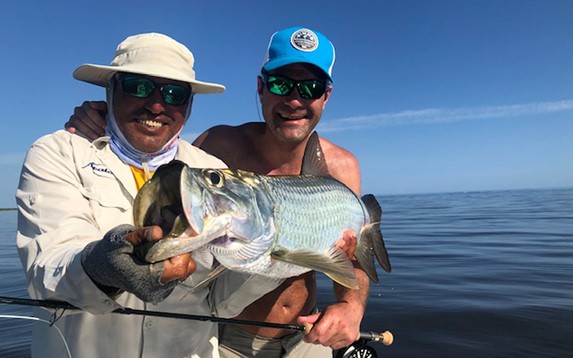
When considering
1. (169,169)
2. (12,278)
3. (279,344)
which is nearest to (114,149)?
(169,169)

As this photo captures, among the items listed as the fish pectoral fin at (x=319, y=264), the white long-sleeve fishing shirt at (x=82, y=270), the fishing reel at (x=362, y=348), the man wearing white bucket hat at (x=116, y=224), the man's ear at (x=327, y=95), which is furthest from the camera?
the man's ear at (x=327, y=95)

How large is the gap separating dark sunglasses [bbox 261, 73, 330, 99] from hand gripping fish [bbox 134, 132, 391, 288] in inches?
23.7

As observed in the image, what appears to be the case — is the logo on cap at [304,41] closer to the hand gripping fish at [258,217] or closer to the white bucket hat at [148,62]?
the hand gripping fish at [258,217]

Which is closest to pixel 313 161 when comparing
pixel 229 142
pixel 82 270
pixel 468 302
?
pixel 229 142

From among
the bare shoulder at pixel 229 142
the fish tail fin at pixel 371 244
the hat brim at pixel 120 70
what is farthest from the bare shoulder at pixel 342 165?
the hat brim at pixel 120 70

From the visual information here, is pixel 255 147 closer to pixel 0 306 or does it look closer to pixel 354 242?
pixel 354 242

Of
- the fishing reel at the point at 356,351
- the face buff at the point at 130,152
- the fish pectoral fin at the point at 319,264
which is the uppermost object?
the face buff at the point at 130,152

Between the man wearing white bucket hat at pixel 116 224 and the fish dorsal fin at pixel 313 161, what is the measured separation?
2.47 ft

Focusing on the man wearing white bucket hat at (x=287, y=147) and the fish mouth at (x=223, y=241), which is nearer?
the fish mouth at (x=223, y=241)

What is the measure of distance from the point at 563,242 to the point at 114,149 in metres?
14.2

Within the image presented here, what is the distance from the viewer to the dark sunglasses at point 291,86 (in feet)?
12.9

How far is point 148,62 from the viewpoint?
2.77 metres

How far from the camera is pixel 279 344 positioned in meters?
3.87

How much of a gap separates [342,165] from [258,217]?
2654 millimetres
